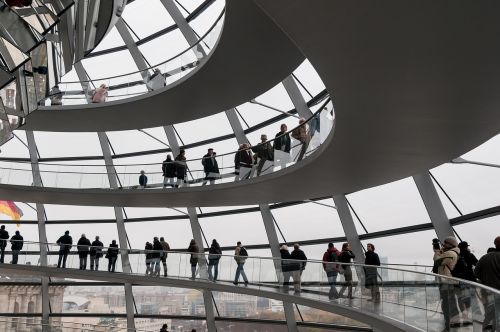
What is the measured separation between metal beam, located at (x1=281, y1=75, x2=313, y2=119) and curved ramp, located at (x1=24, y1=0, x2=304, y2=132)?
1.75 m

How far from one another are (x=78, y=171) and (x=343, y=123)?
672 inches

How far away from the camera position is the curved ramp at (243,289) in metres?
14.3

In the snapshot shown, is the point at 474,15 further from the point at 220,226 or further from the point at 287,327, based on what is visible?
the point at 220,226

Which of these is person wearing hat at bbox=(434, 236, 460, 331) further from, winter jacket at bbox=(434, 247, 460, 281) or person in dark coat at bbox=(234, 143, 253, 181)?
person in dark coat at bbox=(234, 143, 253, 181)

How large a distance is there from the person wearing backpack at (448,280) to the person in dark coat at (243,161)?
9.26 m

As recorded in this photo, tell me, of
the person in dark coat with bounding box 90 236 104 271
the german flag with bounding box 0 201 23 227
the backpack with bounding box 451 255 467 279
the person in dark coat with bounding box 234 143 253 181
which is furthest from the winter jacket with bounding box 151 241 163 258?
the backpack with bounding box 451 255 467 279

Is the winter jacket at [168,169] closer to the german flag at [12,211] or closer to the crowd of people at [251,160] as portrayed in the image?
the crowd of people at [251,160]

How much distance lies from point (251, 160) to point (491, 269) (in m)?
11.5

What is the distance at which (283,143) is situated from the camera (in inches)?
703

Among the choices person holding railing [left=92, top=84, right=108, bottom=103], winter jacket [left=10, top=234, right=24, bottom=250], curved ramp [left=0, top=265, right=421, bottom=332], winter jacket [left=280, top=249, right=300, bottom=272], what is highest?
person holding railing [left=92, top=84, right=108, bottom=103]

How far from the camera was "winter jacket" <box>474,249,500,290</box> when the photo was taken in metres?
9.27

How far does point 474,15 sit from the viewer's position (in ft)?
24.1

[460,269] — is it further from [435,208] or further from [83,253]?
[83,253]

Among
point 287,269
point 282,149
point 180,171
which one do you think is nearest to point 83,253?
point 180,171
